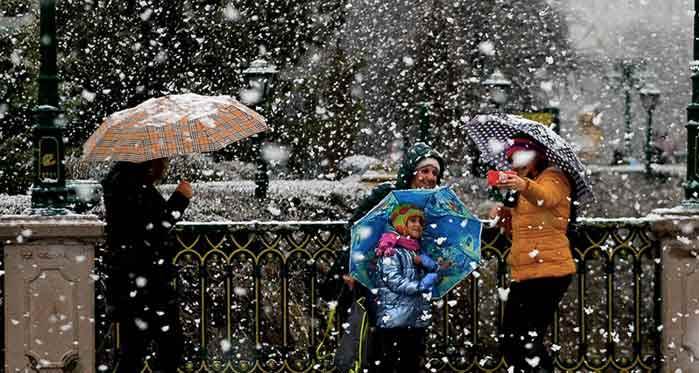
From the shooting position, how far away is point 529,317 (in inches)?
257

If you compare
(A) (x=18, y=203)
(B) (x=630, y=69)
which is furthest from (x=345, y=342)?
(B) (x=630, y=69)

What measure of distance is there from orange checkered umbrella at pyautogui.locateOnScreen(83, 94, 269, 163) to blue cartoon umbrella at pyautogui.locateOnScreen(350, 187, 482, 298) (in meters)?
0.88

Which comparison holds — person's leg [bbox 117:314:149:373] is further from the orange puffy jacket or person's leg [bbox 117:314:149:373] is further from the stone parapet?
the stone parapet

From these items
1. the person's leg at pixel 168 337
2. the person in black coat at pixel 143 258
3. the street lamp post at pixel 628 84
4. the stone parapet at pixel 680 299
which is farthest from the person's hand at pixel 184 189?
the street lamp post at pixel 628 84

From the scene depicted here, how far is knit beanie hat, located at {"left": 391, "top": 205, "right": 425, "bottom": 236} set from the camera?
6.38m

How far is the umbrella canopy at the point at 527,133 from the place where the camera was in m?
6.39

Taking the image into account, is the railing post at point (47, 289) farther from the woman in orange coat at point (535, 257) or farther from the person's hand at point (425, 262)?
the woman in orange coat at point (535, 257)

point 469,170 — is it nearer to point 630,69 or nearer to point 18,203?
point 630,69

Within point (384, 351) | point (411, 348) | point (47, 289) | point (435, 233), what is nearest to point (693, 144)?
point (435, 233)

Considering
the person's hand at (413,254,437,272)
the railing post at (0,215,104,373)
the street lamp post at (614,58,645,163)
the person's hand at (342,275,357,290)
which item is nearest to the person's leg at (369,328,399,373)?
the person's hand at (342,275,357,290)

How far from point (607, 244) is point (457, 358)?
1.32 meters

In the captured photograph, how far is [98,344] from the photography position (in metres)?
7.75

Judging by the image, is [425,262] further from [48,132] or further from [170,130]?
[48,132]

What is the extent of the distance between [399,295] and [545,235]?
36.0 inches
